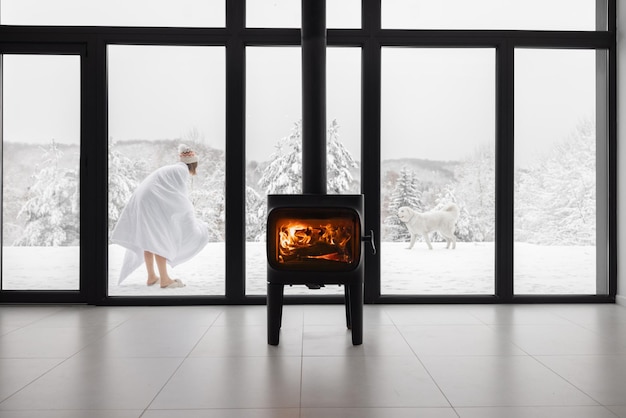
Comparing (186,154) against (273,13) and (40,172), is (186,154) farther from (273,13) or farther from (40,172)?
(273,13)

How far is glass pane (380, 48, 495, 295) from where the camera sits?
3840mm

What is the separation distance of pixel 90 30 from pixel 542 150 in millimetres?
3297

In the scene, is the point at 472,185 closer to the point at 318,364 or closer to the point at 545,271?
the point at 545,271

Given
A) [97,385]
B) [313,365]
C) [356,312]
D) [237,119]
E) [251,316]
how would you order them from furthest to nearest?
1. [237,119]
2. [251,316]
3. [356,312]
4. [313,365]
5. [97,385]

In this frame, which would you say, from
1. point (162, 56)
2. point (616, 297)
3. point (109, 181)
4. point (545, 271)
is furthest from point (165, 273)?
point (616, 297)

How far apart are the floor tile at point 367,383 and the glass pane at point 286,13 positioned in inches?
94.8

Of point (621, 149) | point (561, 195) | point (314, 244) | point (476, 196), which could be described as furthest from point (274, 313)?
point (621, 149)

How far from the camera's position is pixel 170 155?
381 cm

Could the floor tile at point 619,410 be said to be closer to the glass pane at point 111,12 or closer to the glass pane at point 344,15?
the glass pane at point 344,15

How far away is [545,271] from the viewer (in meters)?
3.86

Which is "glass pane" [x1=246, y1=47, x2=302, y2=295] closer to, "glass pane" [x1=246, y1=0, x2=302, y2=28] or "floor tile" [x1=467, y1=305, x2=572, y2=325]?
"glass pane" [x1=246, y1=0, x2=302, y2=28]

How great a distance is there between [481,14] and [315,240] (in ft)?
7.31

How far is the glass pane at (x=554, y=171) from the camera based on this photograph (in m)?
3.86

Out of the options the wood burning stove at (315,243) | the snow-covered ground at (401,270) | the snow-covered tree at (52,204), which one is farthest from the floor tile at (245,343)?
the snow-covered tree at (52,204)
